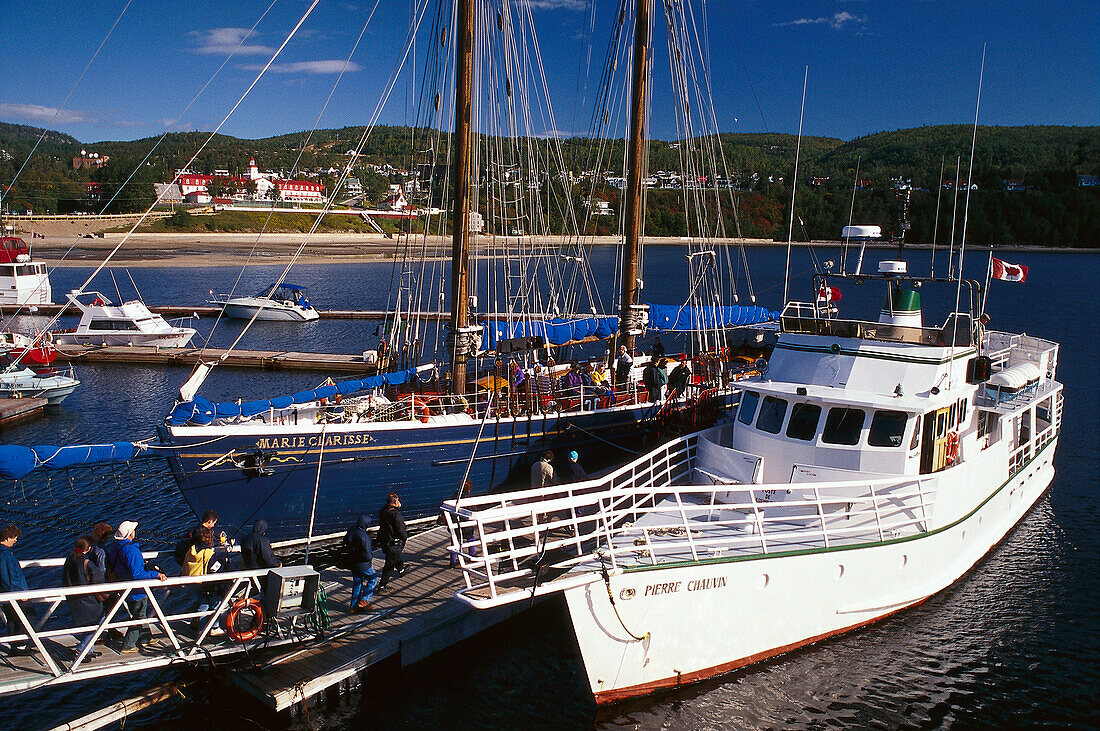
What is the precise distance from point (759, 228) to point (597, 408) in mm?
181445

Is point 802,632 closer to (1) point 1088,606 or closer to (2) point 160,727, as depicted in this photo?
(1) point 1088,606

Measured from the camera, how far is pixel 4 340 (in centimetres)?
4341

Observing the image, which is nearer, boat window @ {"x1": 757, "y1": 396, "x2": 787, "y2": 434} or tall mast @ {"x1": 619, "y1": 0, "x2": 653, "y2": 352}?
boat window @ {"x1": 757, "y1": 396, "x2": 787, "y2": 434}

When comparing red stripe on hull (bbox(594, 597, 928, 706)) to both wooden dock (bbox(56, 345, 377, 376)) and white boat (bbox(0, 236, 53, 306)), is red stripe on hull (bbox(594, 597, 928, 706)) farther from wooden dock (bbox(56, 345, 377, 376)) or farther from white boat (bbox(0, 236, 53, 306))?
white boat (bbox(0, 236, 53, 306))

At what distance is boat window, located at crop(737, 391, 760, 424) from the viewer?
1745 cm

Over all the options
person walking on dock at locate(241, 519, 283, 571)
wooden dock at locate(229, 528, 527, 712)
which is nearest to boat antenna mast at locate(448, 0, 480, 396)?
wooden dock at locate(229, 528, 527, 712)

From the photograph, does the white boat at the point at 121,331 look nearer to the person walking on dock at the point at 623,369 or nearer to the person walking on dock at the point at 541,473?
the person walking on dock at the point at 623,369

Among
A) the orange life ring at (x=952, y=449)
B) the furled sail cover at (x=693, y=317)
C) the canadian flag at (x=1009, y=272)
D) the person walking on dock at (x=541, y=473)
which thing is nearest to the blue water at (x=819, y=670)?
the person walking on dock at (x=541, y=473)

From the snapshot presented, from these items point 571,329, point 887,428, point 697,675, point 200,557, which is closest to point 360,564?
point 200,557

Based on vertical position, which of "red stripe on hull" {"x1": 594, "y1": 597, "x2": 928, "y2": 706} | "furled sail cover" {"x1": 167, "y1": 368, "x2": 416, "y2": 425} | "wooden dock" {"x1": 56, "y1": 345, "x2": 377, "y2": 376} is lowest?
"red stripe on hull" {"x1": 594, "y1": 597, "x2": 928, "y2": 706}

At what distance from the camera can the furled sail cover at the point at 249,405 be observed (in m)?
18.8

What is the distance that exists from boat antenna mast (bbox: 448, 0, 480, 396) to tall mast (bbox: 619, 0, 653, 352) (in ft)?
21.3

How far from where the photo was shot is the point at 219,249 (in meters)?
134

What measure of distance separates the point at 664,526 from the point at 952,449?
8523mm
